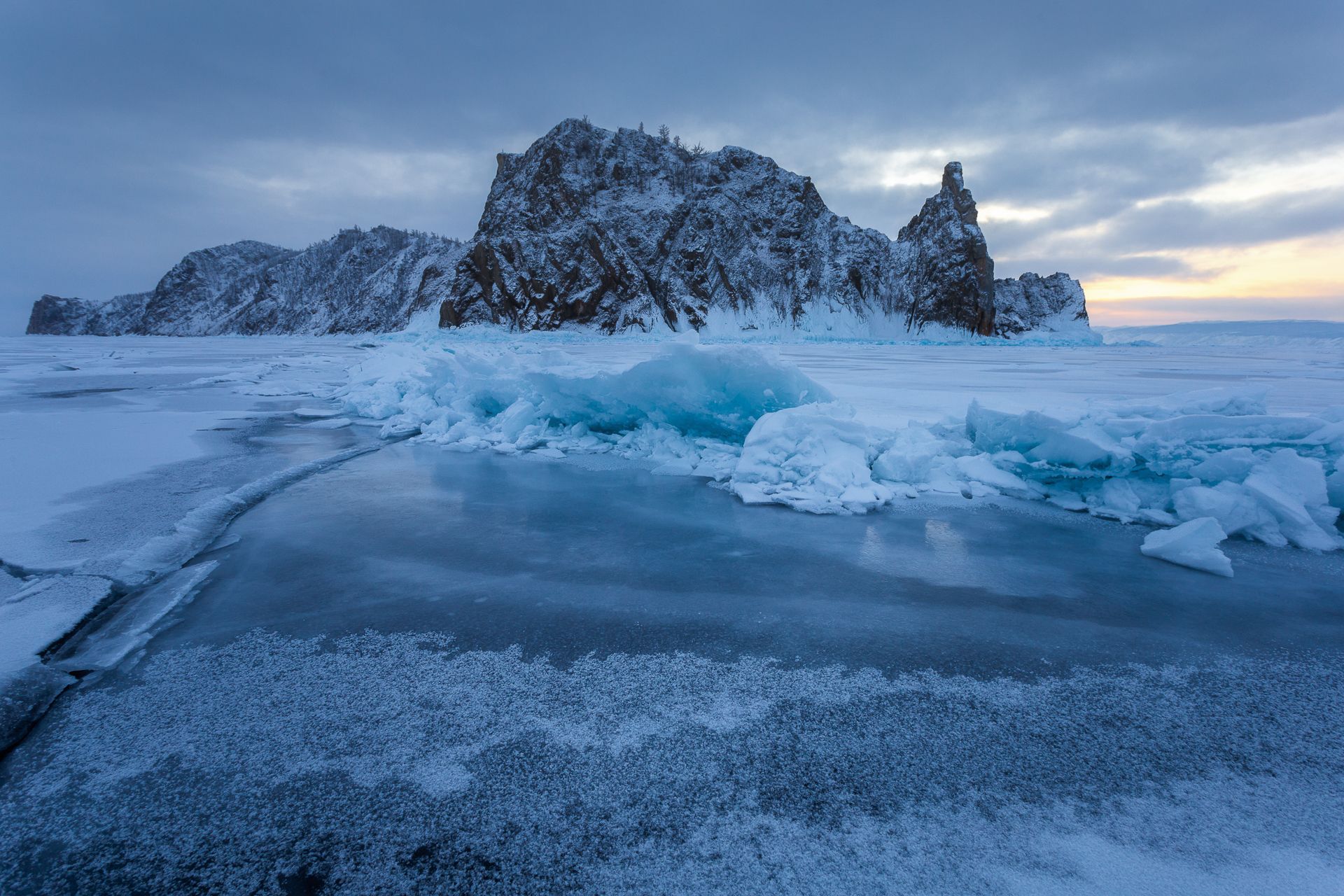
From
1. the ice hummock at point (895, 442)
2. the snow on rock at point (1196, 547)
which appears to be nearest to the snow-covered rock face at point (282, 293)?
the ice hummock at point (895, 442)

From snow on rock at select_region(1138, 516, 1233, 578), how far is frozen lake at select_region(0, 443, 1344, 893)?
0.34 ft

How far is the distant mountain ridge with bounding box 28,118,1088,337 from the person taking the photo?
55.4m

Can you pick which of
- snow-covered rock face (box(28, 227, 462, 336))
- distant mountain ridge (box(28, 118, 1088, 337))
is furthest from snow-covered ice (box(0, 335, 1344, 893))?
snow-covered rock face (box(28, 227, 462, 336))

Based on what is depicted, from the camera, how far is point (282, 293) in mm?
78125

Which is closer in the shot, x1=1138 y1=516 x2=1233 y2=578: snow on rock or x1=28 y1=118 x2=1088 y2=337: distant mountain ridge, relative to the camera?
x1=1138 y1=516 x2=1233 y2=578: snow on rock

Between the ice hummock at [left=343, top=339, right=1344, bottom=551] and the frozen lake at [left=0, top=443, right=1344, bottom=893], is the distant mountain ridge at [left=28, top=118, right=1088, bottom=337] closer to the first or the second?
the ice hummock at [left=343, top=339, right=1344, bottom=551]

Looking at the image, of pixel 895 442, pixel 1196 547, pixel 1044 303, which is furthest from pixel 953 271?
pixel 1196 547

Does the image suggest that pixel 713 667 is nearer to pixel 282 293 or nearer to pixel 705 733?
pixel 705 733

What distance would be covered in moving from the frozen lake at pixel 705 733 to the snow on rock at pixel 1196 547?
0.34ft

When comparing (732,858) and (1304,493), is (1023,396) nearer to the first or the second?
(1304,493)

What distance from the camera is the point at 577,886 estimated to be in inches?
49.9

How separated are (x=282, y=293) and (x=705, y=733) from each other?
93.3 m

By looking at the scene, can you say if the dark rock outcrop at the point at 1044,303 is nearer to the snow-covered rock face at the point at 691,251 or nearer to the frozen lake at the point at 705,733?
the snow-covered rock face at the point at 691,251

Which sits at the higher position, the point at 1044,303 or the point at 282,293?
the point at 282,293
